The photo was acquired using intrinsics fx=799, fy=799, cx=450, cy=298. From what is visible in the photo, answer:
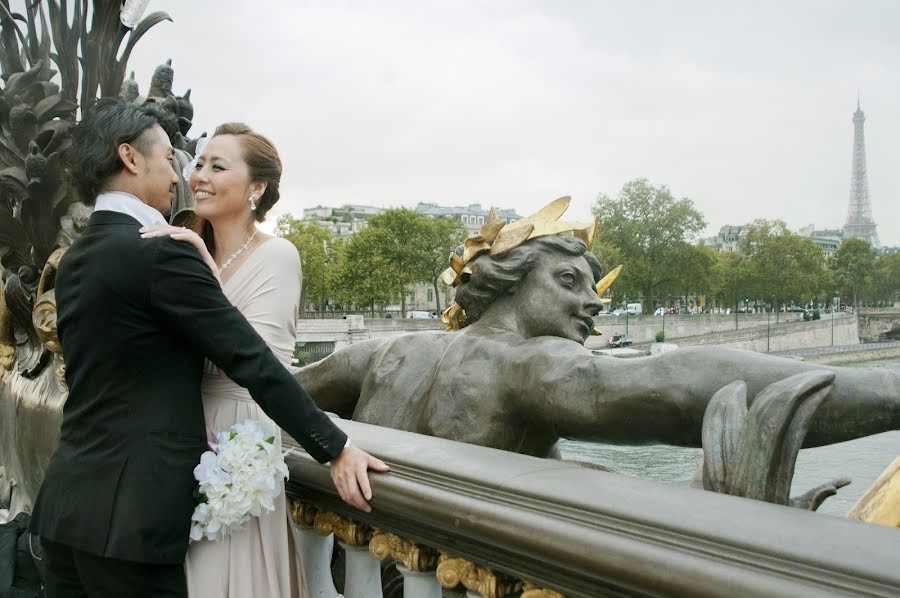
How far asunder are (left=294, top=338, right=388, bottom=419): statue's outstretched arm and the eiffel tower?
11401 cm

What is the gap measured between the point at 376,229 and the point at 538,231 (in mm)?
47958

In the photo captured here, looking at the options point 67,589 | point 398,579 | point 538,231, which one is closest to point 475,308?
point 538,231

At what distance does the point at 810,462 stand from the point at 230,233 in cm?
490

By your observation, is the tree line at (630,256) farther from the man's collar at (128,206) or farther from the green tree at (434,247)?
the man's collar at (128,206)

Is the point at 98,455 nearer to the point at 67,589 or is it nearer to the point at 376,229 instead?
the point at 67,589

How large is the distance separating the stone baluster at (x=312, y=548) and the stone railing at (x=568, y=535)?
0.13 m

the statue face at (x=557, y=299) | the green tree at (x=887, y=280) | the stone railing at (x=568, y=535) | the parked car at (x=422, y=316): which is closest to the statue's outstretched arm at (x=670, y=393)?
the statue face at (x=557, y=299)

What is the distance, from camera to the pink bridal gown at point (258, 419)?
1.93m

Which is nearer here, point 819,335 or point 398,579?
Answer: point 398,579

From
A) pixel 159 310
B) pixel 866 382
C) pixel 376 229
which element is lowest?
pixel 866 382

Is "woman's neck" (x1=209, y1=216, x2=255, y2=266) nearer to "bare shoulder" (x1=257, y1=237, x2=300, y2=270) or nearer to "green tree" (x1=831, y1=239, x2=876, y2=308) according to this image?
"bare shoulder" (x1=257, y1=237, x2=300, y2=270)

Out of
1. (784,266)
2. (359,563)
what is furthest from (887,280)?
(359,563)

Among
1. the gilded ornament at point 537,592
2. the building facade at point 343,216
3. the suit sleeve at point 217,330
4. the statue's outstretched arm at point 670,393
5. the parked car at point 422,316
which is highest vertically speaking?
the building facade at point 343,216

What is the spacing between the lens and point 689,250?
54.5 m
